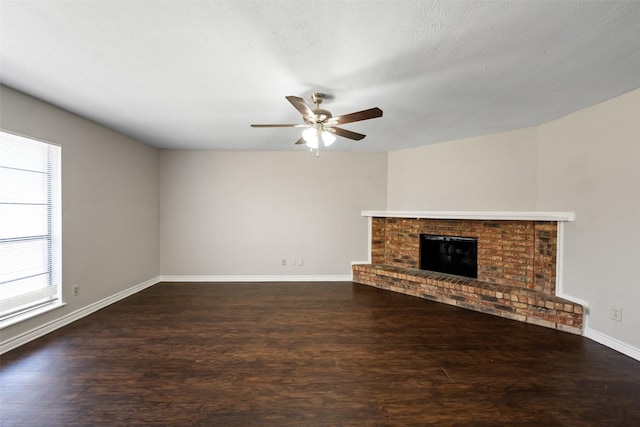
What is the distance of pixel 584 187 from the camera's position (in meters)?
2.60

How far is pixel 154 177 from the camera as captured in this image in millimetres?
4199

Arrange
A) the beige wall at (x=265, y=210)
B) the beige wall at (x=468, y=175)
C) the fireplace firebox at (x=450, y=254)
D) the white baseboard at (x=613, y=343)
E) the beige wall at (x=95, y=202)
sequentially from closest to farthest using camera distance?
1. the white baseboard at (x=613, y=343)
2. the beige wall at (x=95, y=202)
3. the beige wall at (x=468, y=175)
4. the fireplace firebox at (x=450, y=254)
5. the beige wall at (x=265, y=210)

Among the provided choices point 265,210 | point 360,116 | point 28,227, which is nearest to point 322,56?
point 360,116

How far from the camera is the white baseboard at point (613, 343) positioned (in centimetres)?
219

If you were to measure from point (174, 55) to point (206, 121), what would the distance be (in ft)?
4.30

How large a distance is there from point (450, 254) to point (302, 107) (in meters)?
3.30

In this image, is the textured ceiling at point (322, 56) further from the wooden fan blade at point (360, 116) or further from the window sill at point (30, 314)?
the window sill at point (30, 314)

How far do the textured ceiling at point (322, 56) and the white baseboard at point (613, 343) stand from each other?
221cm

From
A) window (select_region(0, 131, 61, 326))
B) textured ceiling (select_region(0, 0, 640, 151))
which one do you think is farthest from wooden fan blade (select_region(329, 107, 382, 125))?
window (select_region(0, 131, 61, 326))

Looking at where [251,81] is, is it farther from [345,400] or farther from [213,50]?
[345,400]

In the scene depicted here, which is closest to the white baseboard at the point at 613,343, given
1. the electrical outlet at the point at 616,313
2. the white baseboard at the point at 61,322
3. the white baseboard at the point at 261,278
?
the electrical outlet at the point at 616,313

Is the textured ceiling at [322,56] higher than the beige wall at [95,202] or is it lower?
higher

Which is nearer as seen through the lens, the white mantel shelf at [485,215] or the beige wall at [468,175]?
the white mantel shelf at [485,215]

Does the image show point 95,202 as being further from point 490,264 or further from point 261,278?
point 490,264
